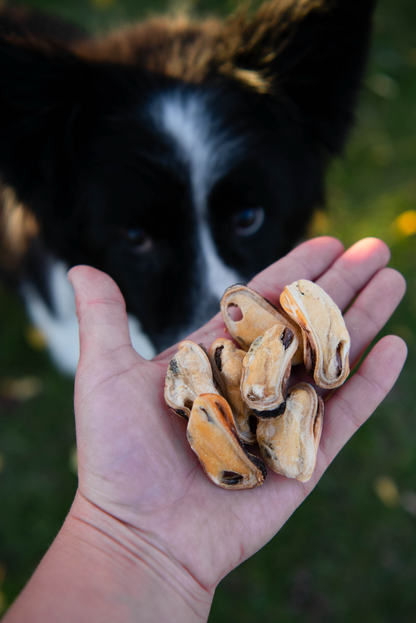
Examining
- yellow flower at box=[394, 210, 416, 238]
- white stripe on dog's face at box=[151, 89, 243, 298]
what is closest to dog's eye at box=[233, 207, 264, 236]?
white stripe on dog's face at box=[151, 89, 243, 298]

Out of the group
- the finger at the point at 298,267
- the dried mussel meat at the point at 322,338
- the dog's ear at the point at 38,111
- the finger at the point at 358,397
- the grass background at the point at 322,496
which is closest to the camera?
the dried mussel meat at the point at 322,338

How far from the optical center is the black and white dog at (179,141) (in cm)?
138

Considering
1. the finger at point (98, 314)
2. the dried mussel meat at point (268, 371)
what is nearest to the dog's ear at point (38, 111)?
the finger at point (98, 314)

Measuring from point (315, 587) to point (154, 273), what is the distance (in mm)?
1384

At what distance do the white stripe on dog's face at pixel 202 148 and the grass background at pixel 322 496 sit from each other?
2.08 ft

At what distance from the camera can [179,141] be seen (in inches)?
58.0

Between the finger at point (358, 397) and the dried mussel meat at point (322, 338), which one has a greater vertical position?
the dried mussel meat at point (322, 338)

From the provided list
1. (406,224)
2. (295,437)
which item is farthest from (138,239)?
(406,224)

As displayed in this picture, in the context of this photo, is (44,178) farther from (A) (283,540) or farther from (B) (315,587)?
(B) (315,587)

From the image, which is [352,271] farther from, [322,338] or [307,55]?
[307,55]

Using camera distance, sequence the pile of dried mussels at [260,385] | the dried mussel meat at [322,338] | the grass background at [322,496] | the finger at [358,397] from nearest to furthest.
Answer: the pile of dried mussels at [260,385], the dried mussel meat at [322,338], the finger at [358,397], the grass background at [322,496]

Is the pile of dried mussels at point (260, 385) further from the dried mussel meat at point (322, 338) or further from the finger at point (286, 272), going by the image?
the finger at point (286, 272)

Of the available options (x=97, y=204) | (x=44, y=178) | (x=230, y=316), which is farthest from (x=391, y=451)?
(x=44, y=178)

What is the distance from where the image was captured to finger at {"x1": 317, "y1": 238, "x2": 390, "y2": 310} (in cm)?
146
